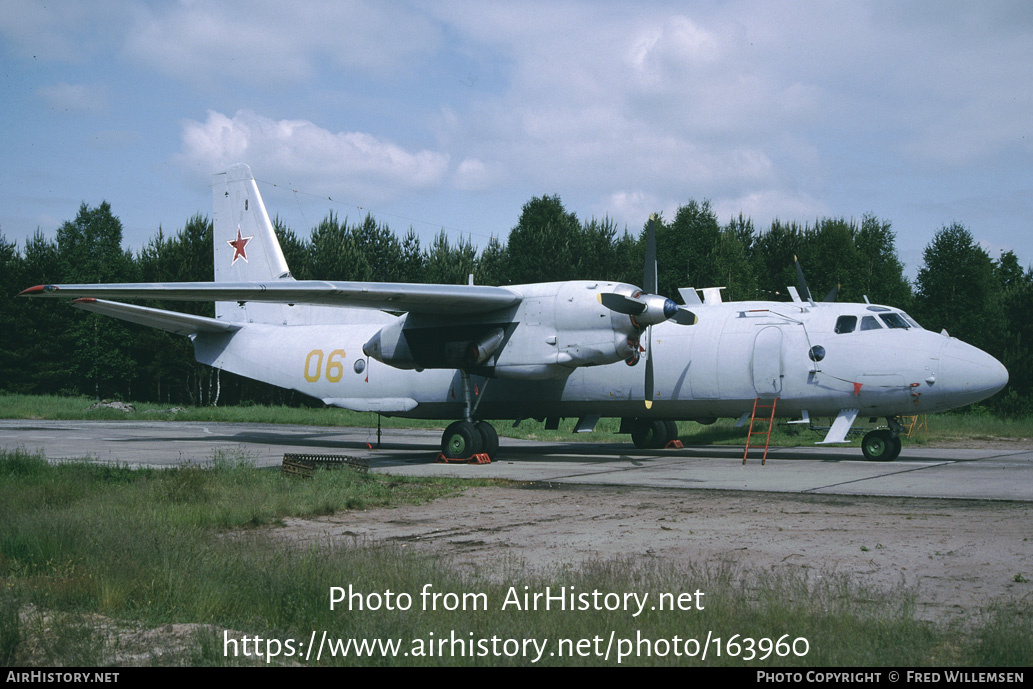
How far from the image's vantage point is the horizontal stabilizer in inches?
853

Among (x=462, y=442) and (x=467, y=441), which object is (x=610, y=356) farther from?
(x=462, y=442)

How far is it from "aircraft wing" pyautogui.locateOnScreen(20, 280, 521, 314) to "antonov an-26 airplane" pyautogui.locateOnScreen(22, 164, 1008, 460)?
0.04m

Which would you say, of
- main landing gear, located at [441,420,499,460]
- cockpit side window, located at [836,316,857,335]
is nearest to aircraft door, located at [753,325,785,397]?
cockpit side window, located at [836,316,857,335]

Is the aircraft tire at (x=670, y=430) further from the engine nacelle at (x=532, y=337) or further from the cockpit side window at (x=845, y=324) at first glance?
the cockpit side window at (x=845, y=324)

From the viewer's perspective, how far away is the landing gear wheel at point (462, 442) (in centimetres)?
1870

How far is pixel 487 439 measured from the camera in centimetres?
1922

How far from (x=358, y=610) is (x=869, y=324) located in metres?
15.4

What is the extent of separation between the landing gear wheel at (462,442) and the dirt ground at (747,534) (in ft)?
19.5

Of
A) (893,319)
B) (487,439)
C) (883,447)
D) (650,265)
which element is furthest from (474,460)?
(893,319)

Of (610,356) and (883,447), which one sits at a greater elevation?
(610,356)

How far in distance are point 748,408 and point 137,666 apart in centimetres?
1625

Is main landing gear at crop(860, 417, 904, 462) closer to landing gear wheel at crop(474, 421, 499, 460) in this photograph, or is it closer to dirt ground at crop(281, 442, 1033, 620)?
dirt ground at crop(281, 442, 1033, 620)

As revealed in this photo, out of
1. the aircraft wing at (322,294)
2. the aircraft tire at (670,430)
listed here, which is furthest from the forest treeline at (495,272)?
the aircraft wing at (322,294)
